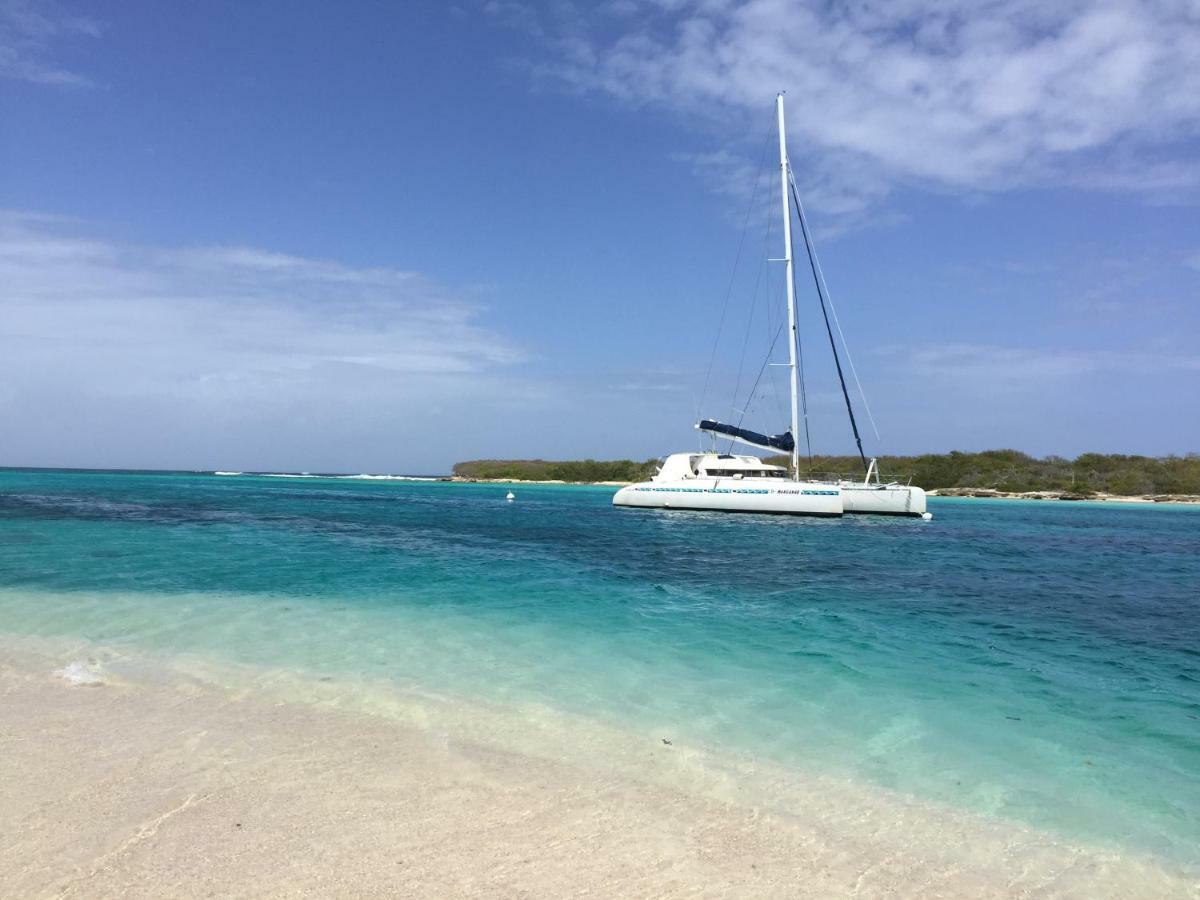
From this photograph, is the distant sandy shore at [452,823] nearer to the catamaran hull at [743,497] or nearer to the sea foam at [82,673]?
the sea foam at [82,673]

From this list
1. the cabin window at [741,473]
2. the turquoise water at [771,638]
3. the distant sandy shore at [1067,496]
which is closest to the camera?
the turquoise water at [771,638]

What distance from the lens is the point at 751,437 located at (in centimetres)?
3678

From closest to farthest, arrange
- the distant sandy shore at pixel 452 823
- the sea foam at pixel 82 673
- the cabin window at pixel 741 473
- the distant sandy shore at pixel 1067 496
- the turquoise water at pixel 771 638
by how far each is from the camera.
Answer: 1. the distant sandy shore at pixel 452 823
2. the turquoise water at pixel 771 638
3. the sea foam at pixel 82 673
4. the cabin window at pixel 741 473
5. the distant sandy shore at pixel 1067 496

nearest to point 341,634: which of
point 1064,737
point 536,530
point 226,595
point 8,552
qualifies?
point 226,595

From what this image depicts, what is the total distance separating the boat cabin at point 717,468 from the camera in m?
35.1

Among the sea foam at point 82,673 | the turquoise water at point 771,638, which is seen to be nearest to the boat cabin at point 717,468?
the turquoise water at point 771,638

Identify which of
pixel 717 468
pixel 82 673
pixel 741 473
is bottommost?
pixel 82 673

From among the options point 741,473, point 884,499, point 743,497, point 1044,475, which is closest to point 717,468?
point 741,473

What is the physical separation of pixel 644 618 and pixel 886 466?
297 feet

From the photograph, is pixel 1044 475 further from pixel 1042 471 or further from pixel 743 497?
pixel 743 497

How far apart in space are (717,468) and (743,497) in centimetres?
265

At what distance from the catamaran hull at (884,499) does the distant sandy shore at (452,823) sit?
30.3 m

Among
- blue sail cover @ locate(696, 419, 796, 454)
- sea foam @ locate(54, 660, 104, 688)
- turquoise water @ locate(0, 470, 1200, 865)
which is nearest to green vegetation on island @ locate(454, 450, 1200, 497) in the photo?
blue sail cover @ locate(696, 419, 796, 454)

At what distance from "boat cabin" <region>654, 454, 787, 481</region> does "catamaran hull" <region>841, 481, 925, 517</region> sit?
369 cm
